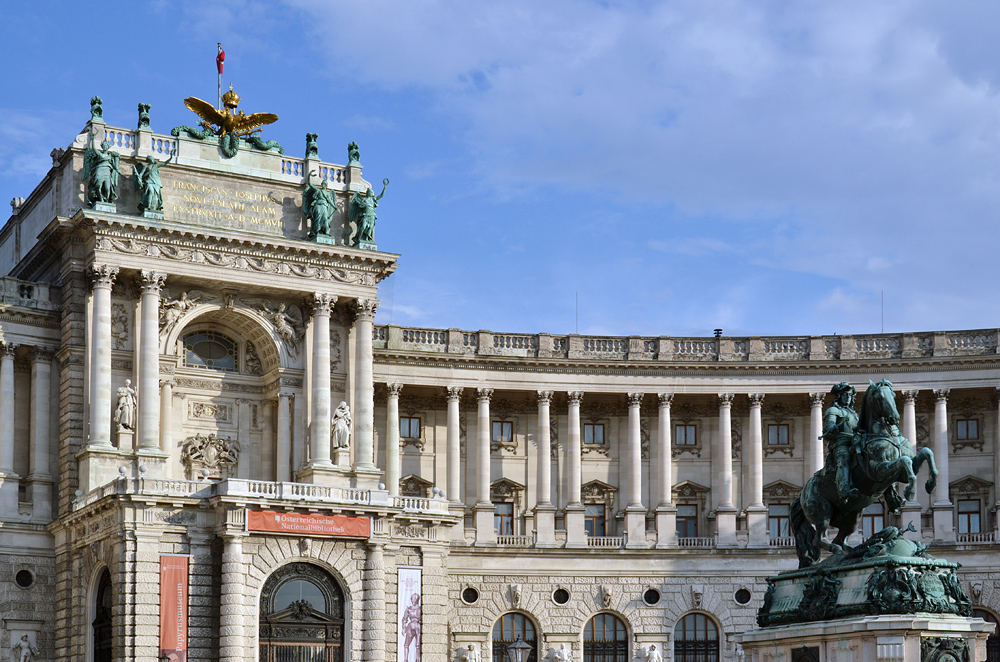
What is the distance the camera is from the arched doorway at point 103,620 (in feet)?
186

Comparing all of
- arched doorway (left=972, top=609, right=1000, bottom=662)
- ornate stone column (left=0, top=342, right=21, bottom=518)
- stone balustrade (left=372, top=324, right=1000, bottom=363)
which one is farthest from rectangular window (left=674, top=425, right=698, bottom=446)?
ornate stone column (left=0, top=342, right=21, bottom=518)

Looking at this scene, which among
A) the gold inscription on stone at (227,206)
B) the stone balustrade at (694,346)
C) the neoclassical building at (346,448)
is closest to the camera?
the neoclassical building at (346,448)

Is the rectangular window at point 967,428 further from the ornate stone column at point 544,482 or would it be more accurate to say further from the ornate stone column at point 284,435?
the ornate stone column at point 284,435

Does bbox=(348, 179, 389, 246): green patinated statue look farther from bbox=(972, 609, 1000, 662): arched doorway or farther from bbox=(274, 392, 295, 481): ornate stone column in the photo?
bbox=(972, 609, 1000, 662): arched doorway

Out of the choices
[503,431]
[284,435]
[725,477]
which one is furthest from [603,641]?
[284,435]

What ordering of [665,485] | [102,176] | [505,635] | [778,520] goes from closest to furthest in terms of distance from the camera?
[102,176] → [505,635] → [665,485] → [778,520]

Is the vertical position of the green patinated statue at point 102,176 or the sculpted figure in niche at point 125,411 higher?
the green patinated statue at point 102,176

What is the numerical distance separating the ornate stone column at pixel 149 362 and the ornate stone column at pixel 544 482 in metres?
19.2

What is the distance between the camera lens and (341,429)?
2525 inches

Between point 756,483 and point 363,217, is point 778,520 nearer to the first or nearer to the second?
point 756,483

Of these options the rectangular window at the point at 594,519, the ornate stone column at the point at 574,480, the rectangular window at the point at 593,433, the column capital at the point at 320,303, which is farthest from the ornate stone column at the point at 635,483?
the column capital at the point at 320,303

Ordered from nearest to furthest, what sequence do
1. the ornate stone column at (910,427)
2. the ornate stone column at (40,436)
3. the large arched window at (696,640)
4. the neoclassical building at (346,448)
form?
1. the neoclassical building at (346,448)
2. the ornate stone column at (40,436)
3. the large arched window at (696,640)
4. the ornate stone column at (910,427)

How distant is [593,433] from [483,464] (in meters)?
6.59

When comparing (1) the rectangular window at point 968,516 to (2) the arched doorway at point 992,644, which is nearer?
(2) the arched doorway at point 992,644
